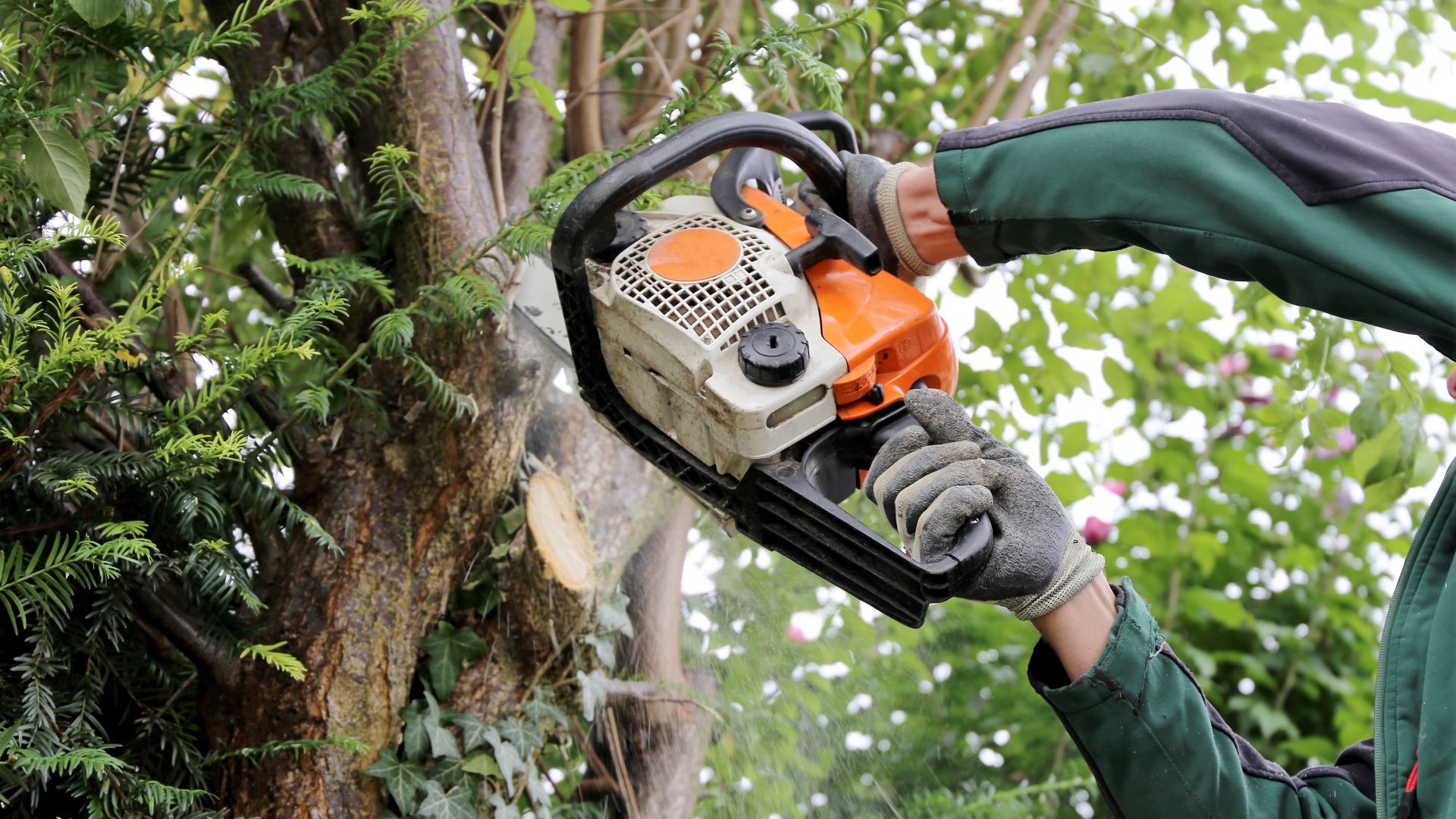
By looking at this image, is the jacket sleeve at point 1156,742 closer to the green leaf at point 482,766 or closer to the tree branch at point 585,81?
the green leaf at point 482,766

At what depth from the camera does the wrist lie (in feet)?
5.24

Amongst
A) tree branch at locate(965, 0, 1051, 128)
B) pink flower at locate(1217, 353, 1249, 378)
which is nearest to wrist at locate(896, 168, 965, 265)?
tree branch at locate(965, 0, 1051, 128)

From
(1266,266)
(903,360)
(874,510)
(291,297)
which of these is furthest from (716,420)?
(874,510)

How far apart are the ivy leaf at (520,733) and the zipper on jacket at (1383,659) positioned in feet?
4.09

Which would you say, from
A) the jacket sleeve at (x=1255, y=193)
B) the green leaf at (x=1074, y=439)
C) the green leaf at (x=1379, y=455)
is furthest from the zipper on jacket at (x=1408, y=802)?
the green leaf at (x=1074, y=439)

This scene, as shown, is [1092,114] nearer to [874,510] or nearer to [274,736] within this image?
[274,736]

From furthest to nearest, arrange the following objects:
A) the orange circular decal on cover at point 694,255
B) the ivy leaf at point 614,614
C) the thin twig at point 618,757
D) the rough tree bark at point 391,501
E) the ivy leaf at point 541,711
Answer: the thin twig at point 618,757
the ivy leaf at point 614,614
the ivy leaf at point 541,711
the rough tree bark at point 391,501
the orange circular decal on cover at point 694,255

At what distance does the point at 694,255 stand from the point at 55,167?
844mm

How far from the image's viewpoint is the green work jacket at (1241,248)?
1230 mm

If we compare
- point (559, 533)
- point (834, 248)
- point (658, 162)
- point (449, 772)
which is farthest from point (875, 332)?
point (449, 772)

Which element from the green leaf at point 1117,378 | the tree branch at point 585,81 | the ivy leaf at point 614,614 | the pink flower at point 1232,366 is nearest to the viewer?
the ivy leaf at point 614,614

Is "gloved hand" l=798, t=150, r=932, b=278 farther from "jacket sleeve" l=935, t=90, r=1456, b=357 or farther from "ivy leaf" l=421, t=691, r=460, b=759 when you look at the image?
"ivy leaf" l=421, t=691, r=460, b=759

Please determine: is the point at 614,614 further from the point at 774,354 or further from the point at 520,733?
the point at 774,354

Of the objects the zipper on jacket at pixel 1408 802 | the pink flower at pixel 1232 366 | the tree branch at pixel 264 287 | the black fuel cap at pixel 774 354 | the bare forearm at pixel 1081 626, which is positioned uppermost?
the black fuel cap at pixel 774 354
